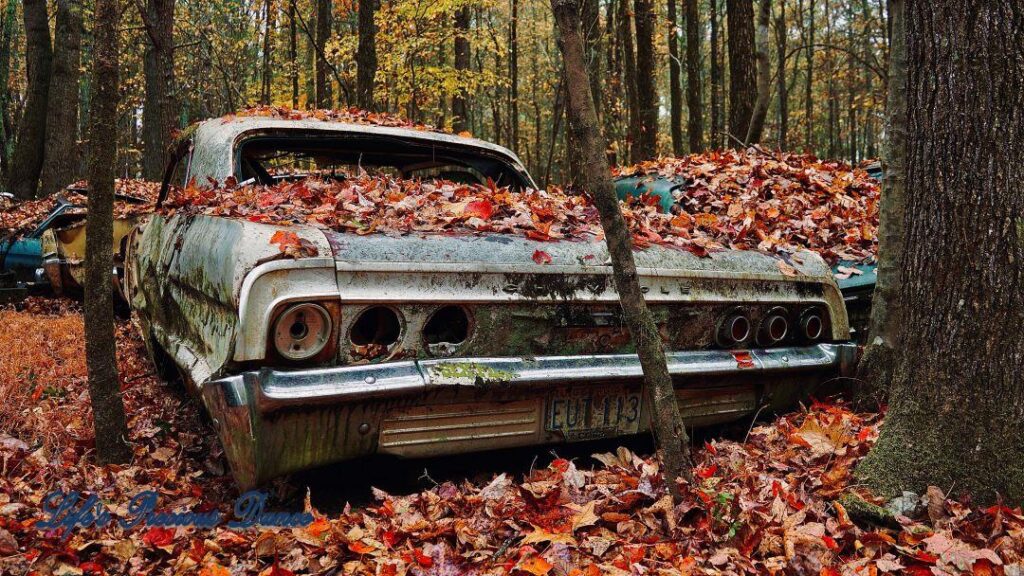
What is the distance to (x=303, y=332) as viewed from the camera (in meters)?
2.22

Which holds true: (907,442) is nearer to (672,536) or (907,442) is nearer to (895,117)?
(672,536)

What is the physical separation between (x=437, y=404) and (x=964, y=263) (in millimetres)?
1752

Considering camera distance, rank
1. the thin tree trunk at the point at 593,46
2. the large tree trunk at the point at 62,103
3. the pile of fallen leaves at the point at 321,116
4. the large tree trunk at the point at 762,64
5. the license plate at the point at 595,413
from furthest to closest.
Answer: the thin tree trunk at the point at 593,46 → the large tree trunk at the point at 62,103 → the large tree trunk at the point at 762,64 → the pile of fallen leaves at the point at 321,116 → the license plate at the point at 595,413

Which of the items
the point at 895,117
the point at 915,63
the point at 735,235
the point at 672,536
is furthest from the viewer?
the point at 895,117

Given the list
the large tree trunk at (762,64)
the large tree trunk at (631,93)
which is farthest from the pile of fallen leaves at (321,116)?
the large tree trunk at (631,93)

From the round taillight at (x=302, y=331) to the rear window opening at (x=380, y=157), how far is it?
67.1 inches

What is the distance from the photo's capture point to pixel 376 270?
2279mm

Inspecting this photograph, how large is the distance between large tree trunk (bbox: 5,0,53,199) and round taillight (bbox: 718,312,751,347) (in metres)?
13.7

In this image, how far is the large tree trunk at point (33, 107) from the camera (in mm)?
12789

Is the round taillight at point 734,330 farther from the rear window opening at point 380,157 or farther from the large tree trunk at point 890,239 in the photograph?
the rear window opening at point 380,157

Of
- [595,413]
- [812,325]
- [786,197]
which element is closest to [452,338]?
[595,413]

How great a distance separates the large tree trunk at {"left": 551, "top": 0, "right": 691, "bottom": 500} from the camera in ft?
7.29

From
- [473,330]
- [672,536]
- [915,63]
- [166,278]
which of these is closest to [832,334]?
[915,63]

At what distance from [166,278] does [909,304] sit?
3.11 metres
